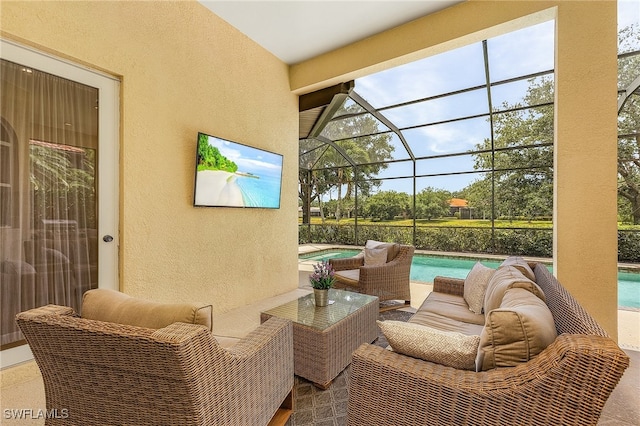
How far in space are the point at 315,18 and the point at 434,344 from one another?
3755 mm

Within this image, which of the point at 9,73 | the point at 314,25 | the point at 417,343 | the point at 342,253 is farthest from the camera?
the point at 342,253

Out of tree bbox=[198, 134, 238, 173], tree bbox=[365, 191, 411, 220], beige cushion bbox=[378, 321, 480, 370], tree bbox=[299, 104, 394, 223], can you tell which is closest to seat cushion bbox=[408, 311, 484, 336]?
beige cushion bbox=[378, 321, 480, 370]

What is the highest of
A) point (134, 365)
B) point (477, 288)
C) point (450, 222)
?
point (450, 222)

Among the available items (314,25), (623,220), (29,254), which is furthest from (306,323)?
(623,220)

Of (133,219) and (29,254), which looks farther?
(133,219)

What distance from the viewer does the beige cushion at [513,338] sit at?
3.59ft

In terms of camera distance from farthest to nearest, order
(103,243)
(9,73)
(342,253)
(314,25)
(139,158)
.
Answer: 1. (342,253)
2. (314,25)
3. (139,158)
4. (103,243)
5. (9,73)

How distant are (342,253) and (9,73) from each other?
343 inches

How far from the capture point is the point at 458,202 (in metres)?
9.30

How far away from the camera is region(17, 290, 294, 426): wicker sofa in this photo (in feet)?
3.40

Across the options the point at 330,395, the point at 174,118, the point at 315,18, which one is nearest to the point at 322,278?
the point at 330,395

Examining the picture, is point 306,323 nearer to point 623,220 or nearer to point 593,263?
point 593,263

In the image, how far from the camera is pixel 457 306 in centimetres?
267

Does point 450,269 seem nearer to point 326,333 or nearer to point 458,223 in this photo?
point 458,223
